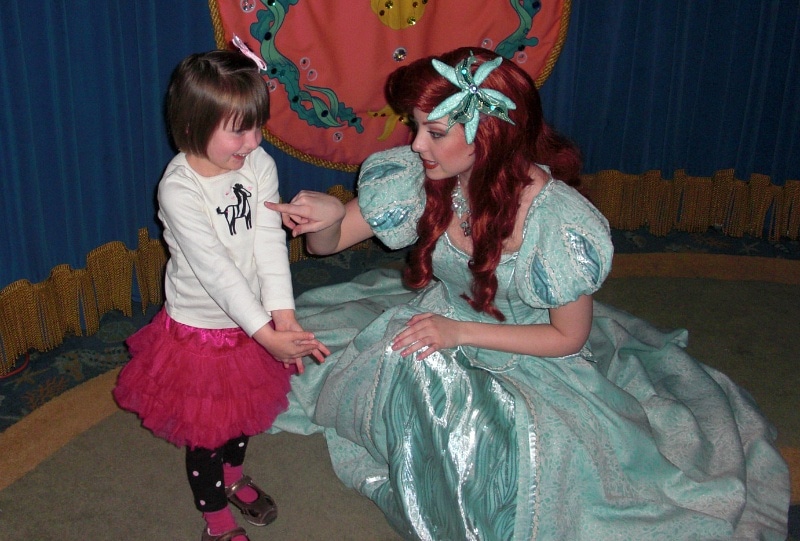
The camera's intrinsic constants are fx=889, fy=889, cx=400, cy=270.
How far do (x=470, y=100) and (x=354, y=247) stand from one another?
1.61 metres

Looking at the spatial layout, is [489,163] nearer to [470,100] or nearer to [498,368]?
[470,100]

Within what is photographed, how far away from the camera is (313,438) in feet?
7.93

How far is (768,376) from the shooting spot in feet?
8.70

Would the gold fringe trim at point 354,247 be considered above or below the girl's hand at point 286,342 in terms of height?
below

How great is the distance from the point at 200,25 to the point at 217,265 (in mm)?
1105

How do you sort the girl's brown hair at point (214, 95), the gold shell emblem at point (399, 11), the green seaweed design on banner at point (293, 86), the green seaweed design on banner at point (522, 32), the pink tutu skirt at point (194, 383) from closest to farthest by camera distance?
the girl's brown hair at point (214, 95) < the pink tutu skirt at point (194, 383) < the green seaweed design on banner at point (293, 86) < the gold shell emblem at point (399, 11) < the green seaweed design on banner at point (522, 32)

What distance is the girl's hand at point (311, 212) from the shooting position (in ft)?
6.15

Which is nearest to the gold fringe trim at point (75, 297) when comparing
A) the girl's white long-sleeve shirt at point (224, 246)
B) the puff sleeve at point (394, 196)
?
the girl's white long-sleeve shirt at point (224, 246)

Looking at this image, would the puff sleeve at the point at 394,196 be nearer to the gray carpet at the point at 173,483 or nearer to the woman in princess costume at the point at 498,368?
the woman in princess costume at the point at 498,368

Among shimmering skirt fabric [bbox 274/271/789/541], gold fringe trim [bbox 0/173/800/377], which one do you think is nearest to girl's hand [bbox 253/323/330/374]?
shimmering skirt fabric [bbox 274/271/789/541]

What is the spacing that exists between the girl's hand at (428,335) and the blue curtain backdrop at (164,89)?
3.61 ft

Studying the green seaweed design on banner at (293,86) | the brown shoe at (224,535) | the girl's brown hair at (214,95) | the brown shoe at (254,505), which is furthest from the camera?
the green seaweed design on banner at (293,86)

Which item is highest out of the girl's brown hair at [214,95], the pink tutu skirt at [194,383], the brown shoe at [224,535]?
the girl's brown hair at [214,95]

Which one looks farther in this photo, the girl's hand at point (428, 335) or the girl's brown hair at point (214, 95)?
the girl's hand at point (428, 335)
